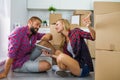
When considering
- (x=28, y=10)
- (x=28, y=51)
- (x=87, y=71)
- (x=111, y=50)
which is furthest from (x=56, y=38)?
(x=28, y=10)

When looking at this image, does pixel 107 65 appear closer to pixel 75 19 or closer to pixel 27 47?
pixel 27 47

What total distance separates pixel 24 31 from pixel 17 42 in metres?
0.19

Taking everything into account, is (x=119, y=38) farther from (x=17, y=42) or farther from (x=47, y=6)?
(x=47, y=6)

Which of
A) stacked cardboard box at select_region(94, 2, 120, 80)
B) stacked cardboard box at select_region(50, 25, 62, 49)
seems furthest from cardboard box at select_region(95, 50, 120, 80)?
stacked cardboard box at select_region(50, 25, 62, 49)

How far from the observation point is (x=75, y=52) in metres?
2.71

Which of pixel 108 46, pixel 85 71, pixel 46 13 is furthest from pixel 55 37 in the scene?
pixel 46 13

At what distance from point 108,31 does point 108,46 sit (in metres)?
0.11

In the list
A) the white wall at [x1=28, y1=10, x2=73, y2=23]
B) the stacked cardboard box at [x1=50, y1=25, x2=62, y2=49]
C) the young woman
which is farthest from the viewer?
the white wall at [x1=28, y1=10, x2=73, y2=23]

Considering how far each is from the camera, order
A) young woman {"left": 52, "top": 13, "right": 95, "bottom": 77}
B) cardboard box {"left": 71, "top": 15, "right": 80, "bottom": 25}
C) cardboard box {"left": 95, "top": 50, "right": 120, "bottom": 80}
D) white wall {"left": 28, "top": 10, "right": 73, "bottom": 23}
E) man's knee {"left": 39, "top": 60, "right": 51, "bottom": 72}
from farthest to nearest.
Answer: white wall {"left": 28, "top": 10, "right": 73, "bottom": 23} < cardboard box {"left": 71, "top": 15, "right": 80, "bottom": 25} < man's knee {"left": 39, "top": 60, "right": 51, "bottom": 72} < young woman {"left": 52, "top": 13, "right": 95, "bottom": 77} < cardboard box {"left": 95, "top": 50, "right": 120, "bottom": 80}

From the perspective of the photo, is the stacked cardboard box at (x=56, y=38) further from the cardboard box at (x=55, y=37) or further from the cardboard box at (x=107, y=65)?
the cardboard box at (x=107, y=65)

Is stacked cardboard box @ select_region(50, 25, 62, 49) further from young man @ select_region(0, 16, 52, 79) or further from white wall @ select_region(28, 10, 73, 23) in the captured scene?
white wall @ select_region(28, 10, 73, 23)

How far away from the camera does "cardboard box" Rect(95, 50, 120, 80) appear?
5.23 feet

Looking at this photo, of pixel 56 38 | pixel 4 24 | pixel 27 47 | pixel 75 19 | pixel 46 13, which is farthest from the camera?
pixel 46 13

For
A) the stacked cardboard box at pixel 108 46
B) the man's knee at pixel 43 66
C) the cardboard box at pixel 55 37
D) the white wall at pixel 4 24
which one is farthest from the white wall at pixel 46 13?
the stacked cardboard box at pixel 108 46
